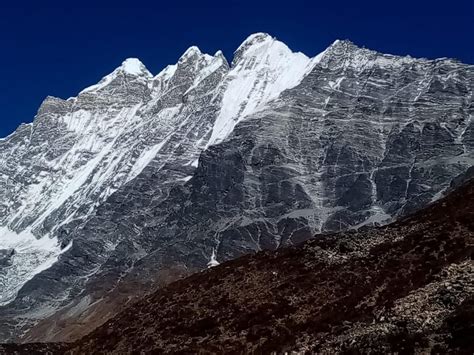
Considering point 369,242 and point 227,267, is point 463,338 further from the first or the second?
point 227,267

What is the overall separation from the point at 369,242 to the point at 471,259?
75.8 feet

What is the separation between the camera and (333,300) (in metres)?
60.2

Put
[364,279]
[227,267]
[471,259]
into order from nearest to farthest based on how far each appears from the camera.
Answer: [471,259]
[364,279]
[227,267]

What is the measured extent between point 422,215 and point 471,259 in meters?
28.5

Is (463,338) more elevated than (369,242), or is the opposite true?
(369,242)

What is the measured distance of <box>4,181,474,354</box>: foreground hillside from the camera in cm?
4141

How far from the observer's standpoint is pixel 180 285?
7719 cm

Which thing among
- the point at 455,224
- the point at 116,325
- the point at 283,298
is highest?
the point at 455,224

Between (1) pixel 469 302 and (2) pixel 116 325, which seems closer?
(1) pixel 469 302

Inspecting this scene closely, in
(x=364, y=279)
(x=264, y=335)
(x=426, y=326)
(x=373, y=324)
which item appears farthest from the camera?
(x=364, y=279)

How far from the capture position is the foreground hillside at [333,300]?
136 ft

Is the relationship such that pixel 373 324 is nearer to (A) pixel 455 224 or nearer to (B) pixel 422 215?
(A) pixel 455 224

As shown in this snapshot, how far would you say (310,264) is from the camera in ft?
228

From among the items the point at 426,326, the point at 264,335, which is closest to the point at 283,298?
the point at 264,335
